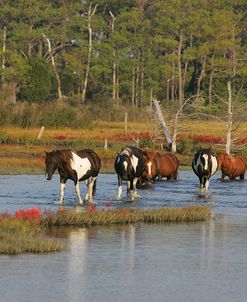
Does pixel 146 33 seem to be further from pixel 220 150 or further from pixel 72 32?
pixel 220 150

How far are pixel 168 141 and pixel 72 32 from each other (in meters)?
48.7

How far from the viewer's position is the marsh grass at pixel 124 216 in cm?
2000

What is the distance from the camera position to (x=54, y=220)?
19.8 metres

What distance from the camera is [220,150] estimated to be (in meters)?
44.6

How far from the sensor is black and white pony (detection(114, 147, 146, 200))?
25719 millimetres

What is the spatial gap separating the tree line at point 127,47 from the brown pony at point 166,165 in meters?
49.0

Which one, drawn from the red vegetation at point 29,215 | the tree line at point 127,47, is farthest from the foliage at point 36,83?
the red vegetation at point 29,215

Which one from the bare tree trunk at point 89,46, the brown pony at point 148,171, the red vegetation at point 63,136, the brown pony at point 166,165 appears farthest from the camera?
the bare tree trunk at point 89,46

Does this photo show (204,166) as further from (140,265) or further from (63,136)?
(63,136)

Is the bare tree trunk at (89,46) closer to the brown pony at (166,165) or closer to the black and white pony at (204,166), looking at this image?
the brown pony at (166,165)

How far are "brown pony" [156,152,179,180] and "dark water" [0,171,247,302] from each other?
833 centimetres

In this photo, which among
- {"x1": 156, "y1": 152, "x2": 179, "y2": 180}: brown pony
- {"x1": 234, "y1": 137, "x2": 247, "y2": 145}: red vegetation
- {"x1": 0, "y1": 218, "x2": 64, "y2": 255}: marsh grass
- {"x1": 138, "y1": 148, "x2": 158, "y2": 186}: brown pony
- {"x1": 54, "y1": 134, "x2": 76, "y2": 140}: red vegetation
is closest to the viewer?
{"x1": 0, "y1": 218, "x2": 64, "y2": 255}: marsh grass

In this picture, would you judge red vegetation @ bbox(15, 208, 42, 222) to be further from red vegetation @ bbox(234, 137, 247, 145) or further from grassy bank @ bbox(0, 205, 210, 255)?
red vegetation @ bbox(234, 137, 247, 145)

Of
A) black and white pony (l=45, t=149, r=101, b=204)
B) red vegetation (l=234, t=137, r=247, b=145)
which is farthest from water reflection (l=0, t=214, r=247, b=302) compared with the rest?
red vegetation (l=234, t=137, r=247, b=145)
